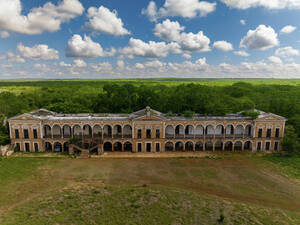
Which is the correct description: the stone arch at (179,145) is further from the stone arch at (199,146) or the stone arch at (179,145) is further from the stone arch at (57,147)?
the stone arch at (57,147)

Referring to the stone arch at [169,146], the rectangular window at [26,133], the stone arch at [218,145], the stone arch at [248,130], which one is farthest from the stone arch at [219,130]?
the rectangular window at [26,133]

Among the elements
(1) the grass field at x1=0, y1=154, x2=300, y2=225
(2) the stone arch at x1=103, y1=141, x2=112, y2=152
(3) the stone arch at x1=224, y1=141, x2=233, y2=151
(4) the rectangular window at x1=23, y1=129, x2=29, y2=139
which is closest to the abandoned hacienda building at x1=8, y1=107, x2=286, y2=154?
(4) the rectangular window at x1=23, y1=129, x2=29, y2=139

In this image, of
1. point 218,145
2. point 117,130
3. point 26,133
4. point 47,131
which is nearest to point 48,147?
point 47,131

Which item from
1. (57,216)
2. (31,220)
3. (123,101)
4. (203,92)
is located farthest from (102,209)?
(203,92)

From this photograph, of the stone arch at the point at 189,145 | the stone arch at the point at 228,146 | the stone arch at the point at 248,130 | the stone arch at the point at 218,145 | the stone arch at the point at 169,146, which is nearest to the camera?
the stone arch at the point at 248,130

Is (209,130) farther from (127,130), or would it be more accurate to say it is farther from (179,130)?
(127,130)

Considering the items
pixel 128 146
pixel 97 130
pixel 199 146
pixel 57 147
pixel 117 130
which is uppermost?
pixel 97 130
